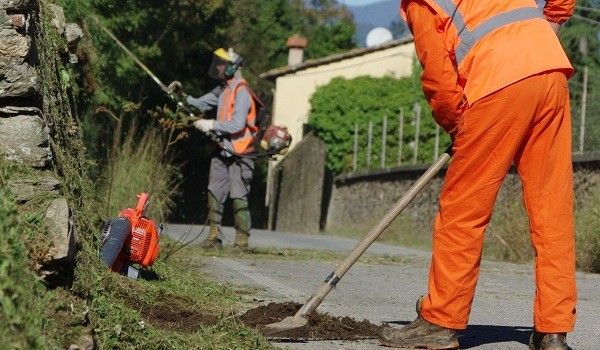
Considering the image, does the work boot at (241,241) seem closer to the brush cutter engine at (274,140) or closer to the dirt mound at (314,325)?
the brush cutter engine at (274,140)

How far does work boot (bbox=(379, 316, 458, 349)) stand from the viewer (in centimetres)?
565

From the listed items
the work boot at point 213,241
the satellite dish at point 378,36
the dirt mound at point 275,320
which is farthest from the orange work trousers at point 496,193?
the satellite dish at point 378,36

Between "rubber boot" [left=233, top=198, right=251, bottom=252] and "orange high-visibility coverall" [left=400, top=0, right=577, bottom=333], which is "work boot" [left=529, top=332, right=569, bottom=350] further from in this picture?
"rubber boot" [left=233, top=198, right=251, bottom=252]

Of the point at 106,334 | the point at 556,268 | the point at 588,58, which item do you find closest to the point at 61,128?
the point at 106,334

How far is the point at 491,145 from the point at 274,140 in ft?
26.7

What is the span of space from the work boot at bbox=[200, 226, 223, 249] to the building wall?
21.7m

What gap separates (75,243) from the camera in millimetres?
4766

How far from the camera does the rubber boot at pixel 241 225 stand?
41.8 feet

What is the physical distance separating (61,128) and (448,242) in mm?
1998

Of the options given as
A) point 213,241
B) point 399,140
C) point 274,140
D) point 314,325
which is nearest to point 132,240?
point 314,325

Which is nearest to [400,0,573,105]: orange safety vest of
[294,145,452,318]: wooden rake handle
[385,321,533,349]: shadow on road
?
[294,145,452,318]: wooden rake handle

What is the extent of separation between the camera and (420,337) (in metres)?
5.69

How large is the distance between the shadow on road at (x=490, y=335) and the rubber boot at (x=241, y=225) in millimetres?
6185

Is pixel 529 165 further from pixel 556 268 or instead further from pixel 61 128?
pixel 61 128
